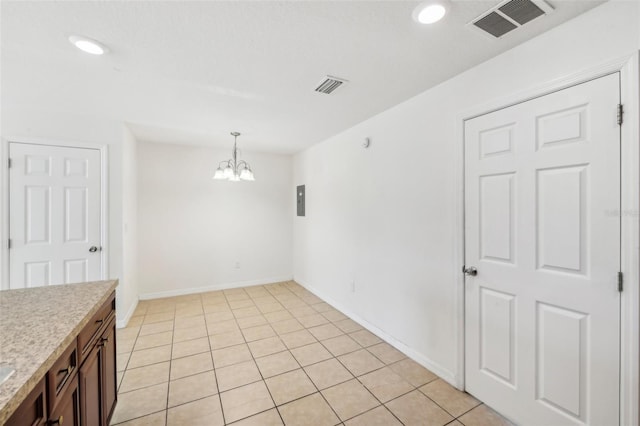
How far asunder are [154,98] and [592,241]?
3.48 metres

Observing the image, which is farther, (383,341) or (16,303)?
(383,341)

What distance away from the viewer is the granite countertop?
2.63ft

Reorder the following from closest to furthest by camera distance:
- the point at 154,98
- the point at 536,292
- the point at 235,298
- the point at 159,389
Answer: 1. the point at 536,292
2. the point at 159,389
3. the point at 154,98
4. the point at 235,298

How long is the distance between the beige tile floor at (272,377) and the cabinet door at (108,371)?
21cm

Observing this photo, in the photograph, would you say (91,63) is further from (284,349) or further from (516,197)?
(516,197)

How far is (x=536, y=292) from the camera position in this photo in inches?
65.8

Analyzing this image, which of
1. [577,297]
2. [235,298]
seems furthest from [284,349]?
[577,297]

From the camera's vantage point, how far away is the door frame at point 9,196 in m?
2.75

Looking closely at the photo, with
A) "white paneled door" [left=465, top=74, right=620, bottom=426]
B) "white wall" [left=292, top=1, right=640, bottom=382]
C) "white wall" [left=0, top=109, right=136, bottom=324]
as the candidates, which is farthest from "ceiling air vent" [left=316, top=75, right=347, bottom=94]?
"white wall" [left=0, top=109, right=136, bottom=324]

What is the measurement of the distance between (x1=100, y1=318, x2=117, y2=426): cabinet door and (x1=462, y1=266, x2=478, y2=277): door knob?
2.46 metres

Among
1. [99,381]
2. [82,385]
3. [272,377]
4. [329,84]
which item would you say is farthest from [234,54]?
[272,377]

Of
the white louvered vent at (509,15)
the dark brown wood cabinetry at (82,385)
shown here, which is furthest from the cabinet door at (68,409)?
the white louvered vent at (509,15)

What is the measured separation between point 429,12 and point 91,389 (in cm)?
267

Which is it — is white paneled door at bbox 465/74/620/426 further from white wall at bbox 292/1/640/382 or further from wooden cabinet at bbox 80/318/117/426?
wooden cabinet at bbox 80/318/117/426
